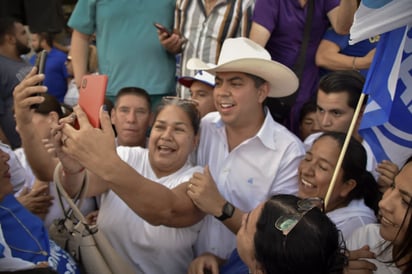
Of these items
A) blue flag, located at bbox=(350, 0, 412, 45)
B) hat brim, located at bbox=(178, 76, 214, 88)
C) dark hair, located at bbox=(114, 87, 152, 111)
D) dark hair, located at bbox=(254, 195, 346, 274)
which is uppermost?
blue flag, located at bbox=(350, 0, 412, 45)

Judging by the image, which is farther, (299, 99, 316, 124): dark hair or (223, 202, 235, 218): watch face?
(299, 99, 316, 124): dark hair

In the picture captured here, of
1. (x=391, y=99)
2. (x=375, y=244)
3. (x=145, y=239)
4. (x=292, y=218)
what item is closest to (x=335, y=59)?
(x=391, y=99)

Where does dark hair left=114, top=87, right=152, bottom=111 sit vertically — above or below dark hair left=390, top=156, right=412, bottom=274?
above

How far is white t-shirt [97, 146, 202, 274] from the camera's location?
8.93 ft

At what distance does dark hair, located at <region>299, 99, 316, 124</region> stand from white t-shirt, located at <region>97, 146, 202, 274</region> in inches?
49.7

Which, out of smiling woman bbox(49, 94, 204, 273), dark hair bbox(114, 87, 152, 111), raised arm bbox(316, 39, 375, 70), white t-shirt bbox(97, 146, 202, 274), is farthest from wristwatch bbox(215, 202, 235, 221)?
raised arm bbox(316, 39, 375, 70)

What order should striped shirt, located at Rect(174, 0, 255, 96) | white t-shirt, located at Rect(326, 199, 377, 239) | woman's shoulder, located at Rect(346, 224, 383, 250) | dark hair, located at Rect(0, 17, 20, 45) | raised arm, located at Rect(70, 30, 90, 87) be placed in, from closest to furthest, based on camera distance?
woman's shoulder, located at Rect(346, 224, 383, 250), white t-shirt, located at Rect(326, 199, 377, 239), striped shirt, located at Rect(174, 0, 255, 96), raised arm, located at Rect(70, 30, 90, 87), dark hair, located at Rect(0, 17, 20, 45)

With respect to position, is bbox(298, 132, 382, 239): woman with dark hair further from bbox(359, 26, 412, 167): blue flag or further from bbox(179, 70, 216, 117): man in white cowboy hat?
bbox(179, 70, 216, 117): man in white cowboy hat

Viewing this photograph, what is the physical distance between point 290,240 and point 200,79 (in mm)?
2043

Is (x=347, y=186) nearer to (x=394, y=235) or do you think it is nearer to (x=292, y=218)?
(x=394, y=235)

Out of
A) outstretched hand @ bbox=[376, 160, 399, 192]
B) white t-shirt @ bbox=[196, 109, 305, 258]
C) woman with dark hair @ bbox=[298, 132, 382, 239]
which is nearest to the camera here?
outstretched hand @ bbox=[376, 160, 399, 192]

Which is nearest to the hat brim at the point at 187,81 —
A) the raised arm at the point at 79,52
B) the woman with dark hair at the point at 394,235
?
the raised arm at the point at 79,52

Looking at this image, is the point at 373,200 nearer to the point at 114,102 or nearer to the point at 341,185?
the point at 341,185

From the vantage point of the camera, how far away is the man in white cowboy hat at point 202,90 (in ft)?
12.0
